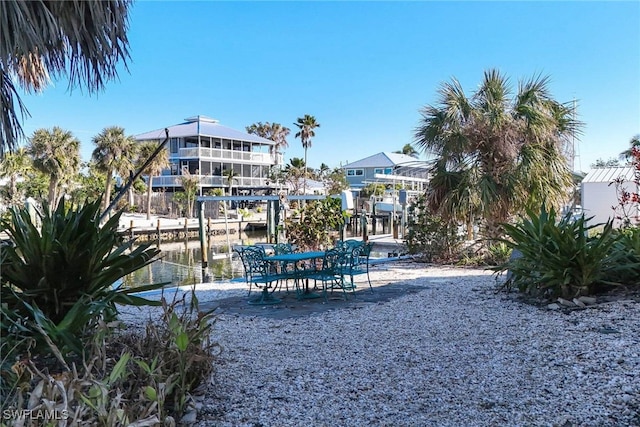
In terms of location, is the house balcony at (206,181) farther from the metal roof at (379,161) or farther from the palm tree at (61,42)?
the palm tree at (61,42)

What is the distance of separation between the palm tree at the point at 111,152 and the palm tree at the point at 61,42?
3364 cm

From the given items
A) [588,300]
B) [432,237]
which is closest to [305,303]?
[588,300]

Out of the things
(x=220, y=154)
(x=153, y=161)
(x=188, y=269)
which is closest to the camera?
(x=188, y=269)

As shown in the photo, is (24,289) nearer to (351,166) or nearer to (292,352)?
(292,352)

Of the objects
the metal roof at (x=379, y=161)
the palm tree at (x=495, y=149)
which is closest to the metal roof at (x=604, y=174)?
the palm tree at (x=495, y=149)

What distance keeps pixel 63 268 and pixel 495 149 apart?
927 centimetres

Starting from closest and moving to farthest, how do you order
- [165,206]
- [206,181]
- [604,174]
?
1. [604,174]
2. [165,206]
3. [206,181]

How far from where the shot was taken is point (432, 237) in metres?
11.8

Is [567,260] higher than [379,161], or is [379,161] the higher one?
[379,161]

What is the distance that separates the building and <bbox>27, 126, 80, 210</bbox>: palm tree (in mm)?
9059

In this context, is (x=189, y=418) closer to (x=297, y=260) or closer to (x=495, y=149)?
(x=297, y=260)

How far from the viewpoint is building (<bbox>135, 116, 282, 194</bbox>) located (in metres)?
43.2

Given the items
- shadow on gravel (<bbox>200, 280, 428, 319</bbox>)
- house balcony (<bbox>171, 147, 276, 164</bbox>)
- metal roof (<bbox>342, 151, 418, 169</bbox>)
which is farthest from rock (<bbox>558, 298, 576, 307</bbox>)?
metal roof (<bbox>342, 151, 418, 169</bbox>)

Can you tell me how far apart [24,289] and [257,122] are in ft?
192
